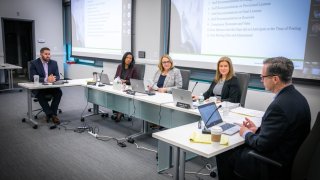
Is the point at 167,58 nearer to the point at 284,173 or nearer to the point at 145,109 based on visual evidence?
the point at 145,109

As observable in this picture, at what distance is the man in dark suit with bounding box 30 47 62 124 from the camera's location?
4.35 meters

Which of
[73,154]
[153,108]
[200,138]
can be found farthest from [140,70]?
[200,138]

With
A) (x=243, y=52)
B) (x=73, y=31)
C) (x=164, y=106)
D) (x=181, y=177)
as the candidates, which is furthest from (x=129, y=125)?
(x=73, y=31)

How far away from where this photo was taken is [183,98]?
2.82 m

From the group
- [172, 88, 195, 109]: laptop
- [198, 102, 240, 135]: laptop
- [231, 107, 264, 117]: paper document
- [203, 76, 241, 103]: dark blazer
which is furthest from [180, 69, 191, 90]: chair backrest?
[198, 102, 240, 135]: laptop

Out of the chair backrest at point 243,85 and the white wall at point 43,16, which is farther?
the white wall at point 43,16

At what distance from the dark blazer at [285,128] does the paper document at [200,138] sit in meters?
0.32

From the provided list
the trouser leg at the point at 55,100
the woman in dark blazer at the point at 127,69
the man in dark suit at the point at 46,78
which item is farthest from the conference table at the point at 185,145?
the trouser leg at the point at 55,100

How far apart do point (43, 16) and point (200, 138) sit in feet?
25.1

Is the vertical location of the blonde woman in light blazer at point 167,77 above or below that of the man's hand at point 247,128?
above

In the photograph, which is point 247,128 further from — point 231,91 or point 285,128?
point 231,91

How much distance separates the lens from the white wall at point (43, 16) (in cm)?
745

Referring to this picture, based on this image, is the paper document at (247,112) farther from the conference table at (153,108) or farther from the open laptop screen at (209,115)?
the open laptop screen at (209,115)

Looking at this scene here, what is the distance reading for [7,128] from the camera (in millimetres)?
4043
